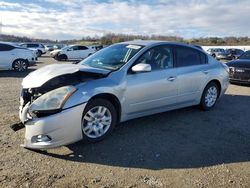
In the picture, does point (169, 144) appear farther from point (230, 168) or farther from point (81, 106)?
point (81, 106)

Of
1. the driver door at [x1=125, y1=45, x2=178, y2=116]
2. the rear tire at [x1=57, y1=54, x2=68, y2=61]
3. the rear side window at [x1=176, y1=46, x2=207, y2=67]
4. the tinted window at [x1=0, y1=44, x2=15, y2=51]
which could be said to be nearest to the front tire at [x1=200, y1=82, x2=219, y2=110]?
the rear side window at [x1=176, y1=46, x2=207, y2=67]

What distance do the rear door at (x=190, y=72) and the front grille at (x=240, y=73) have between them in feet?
16.8

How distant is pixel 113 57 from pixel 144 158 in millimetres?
Answer: 2243

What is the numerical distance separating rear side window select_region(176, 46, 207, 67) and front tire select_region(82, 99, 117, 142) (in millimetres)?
2108

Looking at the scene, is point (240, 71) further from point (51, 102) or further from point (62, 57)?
point (62, 57)

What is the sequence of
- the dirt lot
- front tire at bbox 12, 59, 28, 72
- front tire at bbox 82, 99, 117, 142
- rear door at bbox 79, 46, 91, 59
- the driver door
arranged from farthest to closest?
rear door at bbox 79, 46, 91, 59, front tire at bbox 12, 59, 28, 72, the driver door, front tire at bbox 82, 99, 117, 142, the dirt lot

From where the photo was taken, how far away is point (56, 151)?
4.89 metres

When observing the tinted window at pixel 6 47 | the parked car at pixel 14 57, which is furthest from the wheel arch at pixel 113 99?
the tinted window at pixel 6 47

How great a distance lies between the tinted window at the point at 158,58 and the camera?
6070 millimetres

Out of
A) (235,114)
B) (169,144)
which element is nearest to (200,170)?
(169,144)

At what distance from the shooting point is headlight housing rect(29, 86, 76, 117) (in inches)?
181

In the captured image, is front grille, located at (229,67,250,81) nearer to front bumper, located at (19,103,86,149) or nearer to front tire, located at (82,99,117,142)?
front tire, located at (82,99,117,142)

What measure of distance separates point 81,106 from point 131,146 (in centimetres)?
104

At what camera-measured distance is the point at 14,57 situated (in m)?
16.5
